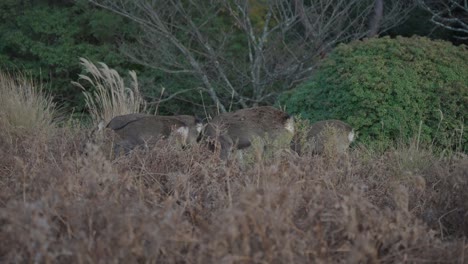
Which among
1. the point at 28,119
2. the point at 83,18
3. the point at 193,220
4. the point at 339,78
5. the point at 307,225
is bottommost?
the point at 83,18

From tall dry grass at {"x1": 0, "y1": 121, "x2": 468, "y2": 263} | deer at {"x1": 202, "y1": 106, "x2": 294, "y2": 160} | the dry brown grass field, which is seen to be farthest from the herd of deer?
tall dry grass at {"x1": 0, "y1": 121, "x2": 468, "y2": 263}

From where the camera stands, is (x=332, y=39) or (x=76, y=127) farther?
(x=332, y=39)

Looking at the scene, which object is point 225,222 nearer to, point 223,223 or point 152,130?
point 223,223

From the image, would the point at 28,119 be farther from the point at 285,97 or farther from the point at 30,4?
the point at 30,4

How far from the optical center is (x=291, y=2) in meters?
13.8

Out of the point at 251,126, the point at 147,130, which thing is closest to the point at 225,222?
the point at 147,130

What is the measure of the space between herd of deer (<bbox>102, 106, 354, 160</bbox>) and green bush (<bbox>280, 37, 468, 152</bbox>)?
157 cm

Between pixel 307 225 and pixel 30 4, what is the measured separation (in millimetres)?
Answer: 14219

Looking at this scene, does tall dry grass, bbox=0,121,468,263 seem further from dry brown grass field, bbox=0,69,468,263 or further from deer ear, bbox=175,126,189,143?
deer ear, bbox=175,126,189,143

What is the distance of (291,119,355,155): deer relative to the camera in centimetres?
623

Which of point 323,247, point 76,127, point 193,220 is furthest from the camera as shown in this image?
point 76,127

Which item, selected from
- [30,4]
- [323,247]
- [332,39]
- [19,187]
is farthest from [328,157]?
[30,4]

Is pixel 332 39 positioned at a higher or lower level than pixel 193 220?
lower

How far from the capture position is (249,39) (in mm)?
13336
